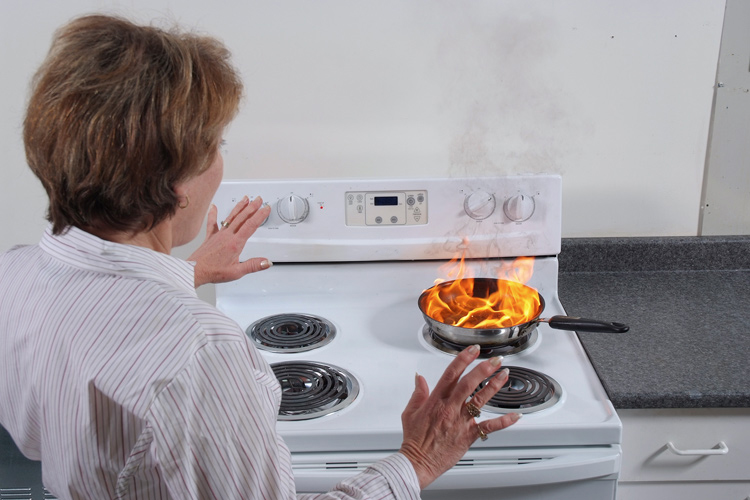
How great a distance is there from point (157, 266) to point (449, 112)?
1148 mm

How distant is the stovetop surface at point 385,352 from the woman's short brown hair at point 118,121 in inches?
21.1

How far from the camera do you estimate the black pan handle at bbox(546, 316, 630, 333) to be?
1360 millimetres

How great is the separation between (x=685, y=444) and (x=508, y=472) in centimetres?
39

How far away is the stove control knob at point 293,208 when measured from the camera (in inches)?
64.7

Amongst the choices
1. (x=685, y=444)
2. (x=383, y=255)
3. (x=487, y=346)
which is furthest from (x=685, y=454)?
(x=383, y=255)

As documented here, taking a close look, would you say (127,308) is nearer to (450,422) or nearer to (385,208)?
(450,422)

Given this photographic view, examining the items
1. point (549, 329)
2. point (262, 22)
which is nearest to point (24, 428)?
point (549, 329)

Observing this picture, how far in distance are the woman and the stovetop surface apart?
15.0 inches

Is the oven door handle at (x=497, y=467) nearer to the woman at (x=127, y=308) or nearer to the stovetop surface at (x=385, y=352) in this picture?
the stovetop surface at (x=385, y=352)

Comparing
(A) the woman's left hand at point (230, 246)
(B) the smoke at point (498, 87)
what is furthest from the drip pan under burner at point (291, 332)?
(B) the smoke at point (498, 87)

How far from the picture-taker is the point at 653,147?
6.02 feet

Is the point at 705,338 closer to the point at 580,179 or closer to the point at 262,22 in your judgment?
the point at 580,179

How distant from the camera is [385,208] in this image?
167cm

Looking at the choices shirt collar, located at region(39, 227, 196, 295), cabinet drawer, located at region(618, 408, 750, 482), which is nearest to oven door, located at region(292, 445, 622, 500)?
cabinet drawer, located at region(618, 408, 750, 482)
